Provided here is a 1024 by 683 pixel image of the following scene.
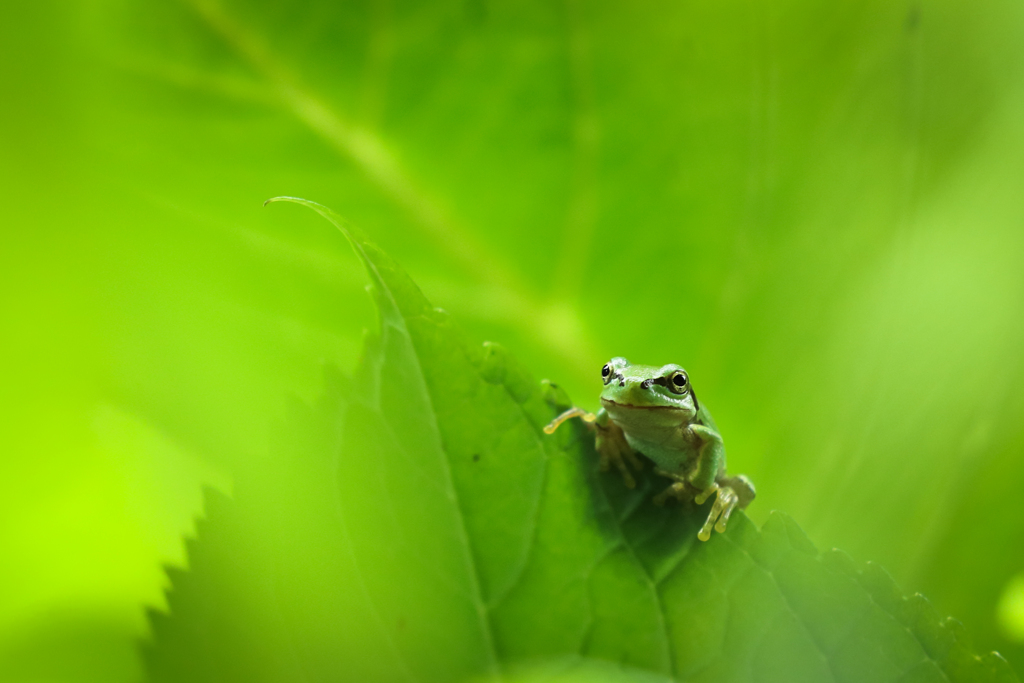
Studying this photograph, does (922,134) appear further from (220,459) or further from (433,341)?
(220,459)

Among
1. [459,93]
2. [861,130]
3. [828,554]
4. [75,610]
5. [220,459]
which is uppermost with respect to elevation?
[861,130]

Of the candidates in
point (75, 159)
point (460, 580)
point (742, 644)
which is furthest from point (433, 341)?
point (75, 159)

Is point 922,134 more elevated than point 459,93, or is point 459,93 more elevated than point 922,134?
point 922,134

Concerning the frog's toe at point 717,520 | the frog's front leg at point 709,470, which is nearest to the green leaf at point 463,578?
the frog's toe at point 717,520

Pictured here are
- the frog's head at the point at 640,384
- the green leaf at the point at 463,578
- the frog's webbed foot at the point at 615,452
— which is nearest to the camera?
the green leaf at the point at 463,578

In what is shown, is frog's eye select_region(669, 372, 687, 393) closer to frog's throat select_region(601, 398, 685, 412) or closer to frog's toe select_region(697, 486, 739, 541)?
frog's throat select_region(601, 398, 685, 412)

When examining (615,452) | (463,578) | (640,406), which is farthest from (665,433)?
(463,578)

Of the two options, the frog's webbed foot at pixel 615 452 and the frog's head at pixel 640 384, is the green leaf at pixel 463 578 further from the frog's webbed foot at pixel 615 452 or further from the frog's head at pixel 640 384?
the frog's head at pixel 640 384
